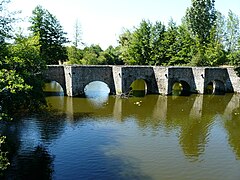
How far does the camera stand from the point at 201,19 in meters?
55.9

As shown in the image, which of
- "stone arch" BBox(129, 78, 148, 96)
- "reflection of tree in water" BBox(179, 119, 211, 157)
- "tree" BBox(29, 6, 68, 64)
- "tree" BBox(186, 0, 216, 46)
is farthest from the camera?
"tree" BBox(186, 0, 216, 46)


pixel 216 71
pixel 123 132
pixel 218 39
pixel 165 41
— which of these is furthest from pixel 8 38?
pixel 218 39

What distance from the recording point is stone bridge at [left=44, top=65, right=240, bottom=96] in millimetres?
37531

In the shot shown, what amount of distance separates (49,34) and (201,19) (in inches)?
1087

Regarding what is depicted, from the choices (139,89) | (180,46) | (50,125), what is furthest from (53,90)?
(180,46)

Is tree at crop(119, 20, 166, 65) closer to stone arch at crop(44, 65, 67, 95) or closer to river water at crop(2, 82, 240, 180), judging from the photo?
stone arch at crop(44, 65, 67, 95)

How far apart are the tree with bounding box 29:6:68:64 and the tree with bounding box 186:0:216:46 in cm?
2327

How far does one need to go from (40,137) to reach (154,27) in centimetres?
3778

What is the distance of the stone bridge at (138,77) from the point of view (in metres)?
37.5

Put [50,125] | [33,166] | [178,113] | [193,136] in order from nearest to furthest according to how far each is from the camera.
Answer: [33,166] < [193,136] < [50,125] < [178,113]

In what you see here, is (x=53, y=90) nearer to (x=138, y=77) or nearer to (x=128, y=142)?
(x=138, y=77)

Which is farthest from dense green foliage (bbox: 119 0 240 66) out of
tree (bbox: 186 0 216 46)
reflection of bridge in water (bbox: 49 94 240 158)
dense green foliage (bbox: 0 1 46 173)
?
dense green foliage (bbox: 0 1 46 173)

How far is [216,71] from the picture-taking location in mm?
42375

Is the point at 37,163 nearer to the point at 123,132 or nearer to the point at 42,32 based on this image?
the point at 123,132
